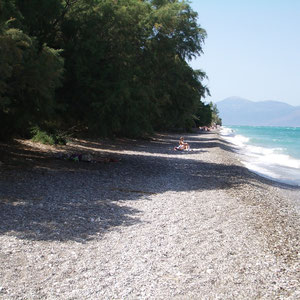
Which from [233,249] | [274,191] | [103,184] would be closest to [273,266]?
[233,249]

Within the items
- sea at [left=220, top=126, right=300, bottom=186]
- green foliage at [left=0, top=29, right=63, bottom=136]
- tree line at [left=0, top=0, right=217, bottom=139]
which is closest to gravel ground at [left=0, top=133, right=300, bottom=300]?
green foliage at [left=0, top=29, right=63, bottom=136]

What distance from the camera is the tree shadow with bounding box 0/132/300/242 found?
23.1 feet

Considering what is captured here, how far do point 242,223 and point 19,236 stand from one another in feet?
14.4

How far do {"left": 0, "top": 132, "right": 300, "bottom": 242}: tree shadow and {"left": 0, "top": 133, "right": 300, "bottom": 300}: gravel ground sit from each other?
29 millimetres

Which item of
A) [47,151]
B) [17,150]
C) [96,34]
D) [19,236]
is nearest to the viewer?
[19,236]

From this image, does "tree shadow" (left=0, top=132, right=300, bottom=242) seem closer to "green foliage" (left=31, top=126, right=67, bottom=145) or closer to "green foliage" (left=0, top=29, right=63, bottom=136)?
"green foliage" (left=0, top=29, right=63, bottom=136)

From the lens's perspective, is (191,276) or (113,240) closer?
(191,276)

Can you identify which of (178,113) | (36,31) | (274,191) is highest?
(36,31)

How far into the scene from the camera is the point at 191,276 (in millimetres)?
5312

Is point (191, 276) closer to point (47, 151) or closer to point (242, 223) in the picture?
point (242, 223)

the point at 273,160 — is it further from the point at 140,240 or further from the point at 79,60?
the point at 140,240

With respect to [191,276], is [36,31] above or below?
above

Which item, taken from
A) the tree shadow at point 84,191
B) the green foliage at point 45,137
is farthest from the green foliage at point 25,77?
the green foliage at point 45,137

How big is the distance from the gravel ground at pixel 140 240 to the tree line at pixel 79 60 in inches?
98.9
